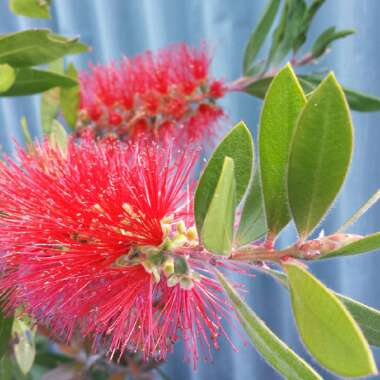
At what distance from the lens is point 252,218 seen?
1.46ft

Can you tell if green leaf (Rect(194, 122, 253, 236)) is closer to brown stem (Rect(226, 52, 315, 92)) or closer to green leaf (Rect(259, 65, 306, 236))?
green leaf (Rect(259, 65, 306, 236))

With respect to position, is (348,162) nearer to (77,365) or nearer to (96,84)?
(96,84)

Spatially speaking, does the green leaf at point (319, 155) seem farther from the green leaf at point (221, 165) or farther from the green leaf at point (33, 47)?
the green leaf at point (33, 47)

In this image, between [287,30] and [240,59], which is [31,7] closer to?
[287,30]

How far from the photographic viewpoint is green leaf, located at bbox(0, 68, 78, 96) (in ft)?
2.12

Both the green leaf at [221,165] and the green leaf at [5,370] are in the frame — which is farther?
the green leaf at [5,370]

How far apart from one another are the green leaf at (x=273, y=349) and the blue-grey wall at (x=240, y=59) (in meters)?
1.06

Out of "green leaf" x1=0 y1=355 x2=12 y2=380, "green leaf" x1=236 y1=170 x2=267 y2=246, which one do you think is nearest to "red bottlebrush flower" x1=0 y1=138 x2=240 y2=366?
"green leaf" x1=236 y1=170 x2=267 y2=246

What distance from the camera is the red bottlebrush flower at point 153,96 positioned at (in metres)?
0.81

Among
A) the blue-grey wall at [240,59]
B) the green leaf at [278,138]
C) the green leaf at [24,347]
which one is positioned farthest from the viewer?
the blue-grey wall at [240,59]

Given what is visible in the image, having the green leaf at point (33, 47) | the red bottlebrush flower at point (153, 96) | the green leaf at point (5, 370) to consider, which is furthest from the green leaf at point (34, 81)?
the green leaf at point (5, 370)

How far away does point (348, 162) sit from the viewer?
0.34m

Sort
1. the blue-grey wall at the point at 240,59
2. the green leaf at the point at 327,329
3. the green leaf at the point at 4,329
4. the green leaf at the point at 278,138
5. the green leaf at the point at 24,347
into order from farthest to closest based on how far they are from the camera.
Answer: the blue-grey wall at the point at 240,59 < the green leaf at the point at 24,347 < the green leaf at the point at 4,329 < the green leaf at the point at 278,138 < the green leaf at the point at 327,329

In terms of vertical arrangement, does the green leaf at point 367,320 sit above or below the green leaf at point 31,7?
below
